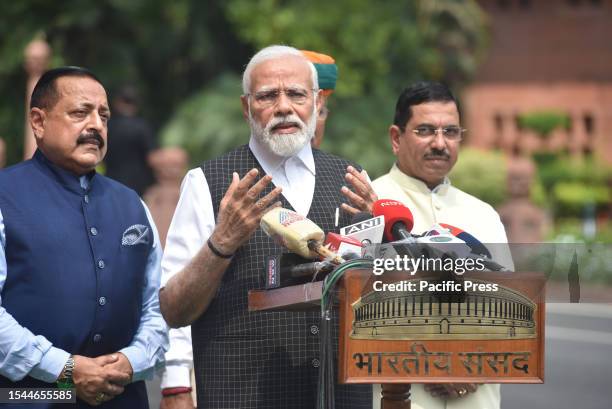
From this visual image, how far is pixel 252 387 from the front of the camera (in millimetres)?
3953

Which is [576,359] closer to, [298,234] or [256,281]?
[256,281]

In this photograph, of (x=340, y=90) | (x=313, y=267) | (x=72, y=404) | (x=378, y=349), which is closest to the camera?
(x=378, y=349)

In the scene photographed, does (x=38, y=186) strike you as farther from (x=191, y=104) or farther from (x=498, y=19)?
(x=498, y=19)

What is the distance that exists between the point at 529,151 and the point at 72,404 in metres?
24.0

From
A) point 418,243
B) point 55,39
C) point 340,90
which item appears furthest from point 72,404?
point 55,39

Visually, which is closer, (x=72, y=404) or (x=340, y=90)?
(x=72, y=404)

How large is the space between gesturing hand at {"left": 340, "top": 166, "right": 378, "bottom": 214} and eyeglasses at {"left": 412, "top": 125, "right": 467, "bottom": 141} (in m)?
0.71

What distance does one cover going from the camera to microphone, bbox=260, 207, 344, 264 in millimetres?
3389

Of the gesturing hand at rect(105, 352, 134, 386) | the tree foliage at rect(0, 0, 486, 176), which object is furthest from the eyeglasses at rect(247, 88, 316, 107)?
the tree foliage at rect(0, 0, 486, 176)

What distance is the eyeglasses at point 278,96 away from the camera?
403 centimetres

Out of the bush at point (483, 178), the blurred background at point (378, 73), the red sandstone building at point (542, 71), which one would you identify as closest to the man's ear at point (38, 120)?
the blurred background at point (378, 73)

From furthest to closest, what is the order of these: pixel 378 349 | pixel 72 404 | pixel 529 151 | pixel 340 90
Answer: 1. pixel 529 151
2. pixel 340 90
3. pixel 72 404
4. pixel 378 349

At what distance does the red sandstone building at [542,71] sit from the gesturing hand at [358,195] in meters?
23.8

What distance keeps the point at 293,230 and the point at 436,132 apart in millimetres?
1293
